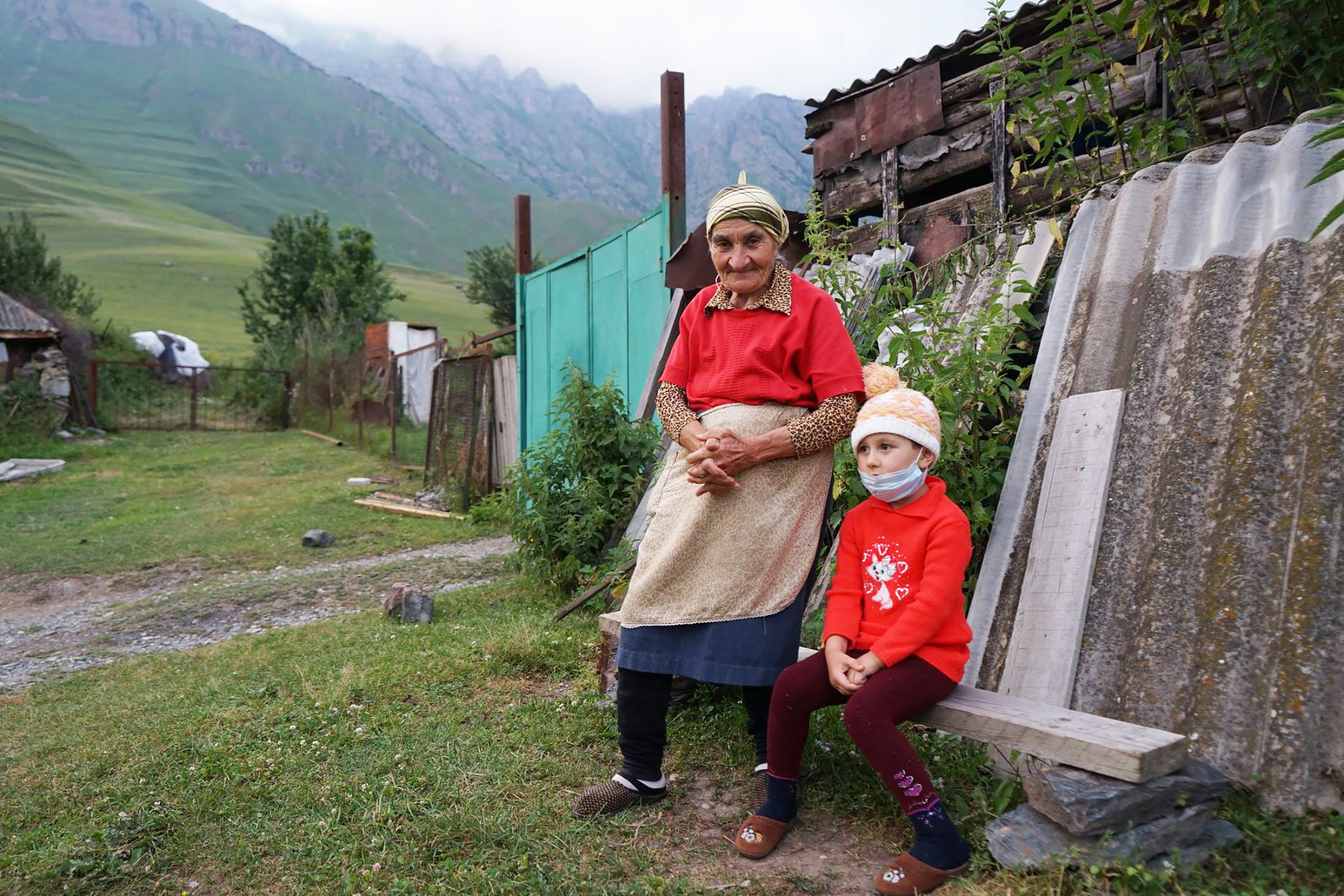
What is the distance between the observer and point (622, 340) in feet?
23.4

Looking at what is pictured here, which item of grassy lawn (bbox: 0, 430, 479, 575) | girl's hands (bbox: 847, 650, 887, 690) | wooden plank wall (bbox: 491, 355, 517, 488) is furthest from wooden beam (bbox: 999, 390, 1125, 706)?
wooden plank wall (bbox: 491, 355, 517, 488)

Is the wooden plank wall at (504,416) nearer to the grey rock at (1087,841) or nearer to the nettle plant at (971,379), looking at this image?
the nettle plant at (971,379)

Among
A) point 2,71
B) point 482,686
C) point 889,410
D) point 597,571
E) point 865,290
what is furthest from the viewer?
point 2,71

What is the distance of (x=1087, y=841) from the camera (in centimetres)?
206

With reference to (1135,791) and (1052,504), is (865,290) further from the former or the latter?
(1135,791)

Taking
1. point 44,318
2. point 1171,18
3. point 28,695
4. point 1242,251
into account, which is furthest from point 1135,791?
point 44,318

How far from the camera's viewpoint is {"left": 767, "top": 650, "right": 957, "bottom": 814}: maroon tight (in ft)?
7.31

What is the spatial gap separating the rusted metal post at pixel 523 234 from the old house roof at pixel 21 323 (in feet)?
49.3

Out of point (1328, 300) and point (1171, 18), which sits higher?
point (1171, 18)

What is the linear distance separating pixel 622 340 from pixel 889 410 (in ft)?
16.2

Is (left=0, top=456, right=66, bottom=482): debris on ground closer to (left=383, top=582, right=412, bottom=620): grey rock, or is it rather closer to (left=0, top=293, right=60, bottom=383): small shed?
(left=0, top=293, right=60, bottom=383): small shed

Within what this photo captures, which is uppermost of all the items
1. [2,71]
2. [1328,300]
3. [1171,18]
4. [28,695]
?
[2,71]

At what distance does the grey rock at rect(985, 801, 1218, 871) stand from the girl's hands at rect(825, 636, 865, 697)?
50cm

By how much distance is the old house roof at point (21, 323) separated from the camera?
18406mm
